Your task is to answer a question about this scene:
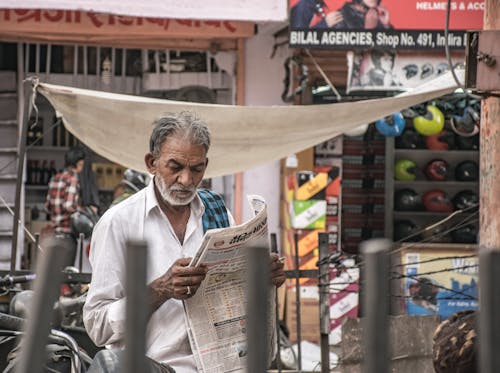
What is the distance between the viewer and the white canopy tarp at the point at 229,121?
28.1 ft

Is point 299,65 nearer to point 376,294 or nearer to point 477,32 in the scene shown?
point 477,32

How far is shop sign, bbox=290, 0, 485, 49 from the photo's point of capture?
11.2m

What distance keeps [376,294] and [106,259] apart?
2.25m

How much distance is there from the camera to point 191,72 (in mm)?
12875

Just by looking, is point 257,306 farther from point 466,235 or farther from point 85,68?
point 466,235

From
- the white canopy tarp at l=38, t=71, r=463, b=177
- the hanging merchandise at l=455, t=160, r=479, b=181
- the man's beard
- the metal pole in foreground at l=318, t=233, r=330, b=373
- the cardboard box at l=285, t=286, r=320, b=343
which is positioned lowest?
the cardboard box at l=285, t=286, r=320, b=343

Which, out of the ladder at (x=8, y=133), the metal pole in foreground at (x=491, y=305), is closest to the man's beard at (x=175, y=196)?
the metal pole in foreground at (x=491, y=305)

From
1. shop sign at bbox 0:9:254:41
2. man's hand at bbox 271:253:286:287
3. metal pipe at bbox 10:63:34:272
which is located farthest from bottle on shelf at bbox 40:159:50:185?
man's hand at bbox 271:253:286:287

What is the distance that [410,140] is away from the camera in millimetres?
14703

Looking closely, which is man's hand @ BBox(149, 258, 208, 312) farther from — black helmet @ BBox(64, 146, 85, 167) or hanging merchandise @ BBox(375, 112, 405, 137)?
black helmet @ BBox(64, 146, 85, 167)

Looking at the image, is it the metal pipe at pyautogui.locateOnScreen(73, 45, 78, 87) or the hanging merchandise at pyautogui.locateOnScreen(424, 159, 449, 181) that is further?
the hanging merchandise at pyautogui.locateOnScreen(424, 159, 449, 181)

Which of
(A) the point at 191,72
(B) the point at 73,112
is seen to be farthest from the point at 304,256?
(B) the point at 73,112

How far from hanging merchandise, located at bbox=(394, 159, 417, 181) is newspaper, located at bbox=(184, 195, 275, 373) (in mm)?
10893

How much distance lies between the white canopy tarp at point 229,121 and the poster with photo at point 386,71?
7.96 ft
